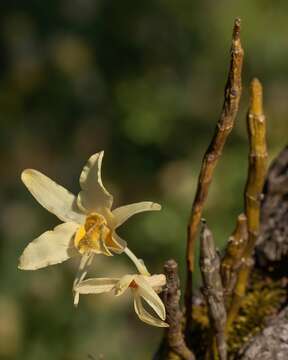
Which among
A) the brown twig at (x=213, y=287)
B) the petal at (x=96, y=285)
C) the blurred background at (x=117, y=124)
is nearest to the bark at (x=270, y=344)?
the brown twig at (x=213, y=287)

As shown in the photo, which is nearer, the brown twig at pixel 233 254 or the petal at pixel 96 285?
the petal at pixel 96 285

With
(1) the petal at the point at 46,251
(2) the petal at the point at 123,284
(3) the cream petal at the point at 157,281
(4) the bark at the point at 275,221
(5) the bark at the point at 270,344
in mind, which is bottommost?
(5) the bark at the point at 270,344

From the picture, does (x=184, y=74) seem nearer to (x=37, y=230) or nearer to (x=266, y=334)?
(x=37, y=230)

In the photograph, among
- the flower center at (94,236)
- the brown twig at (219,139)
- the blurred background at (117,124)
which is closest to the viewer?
the brown twig at (219,139)

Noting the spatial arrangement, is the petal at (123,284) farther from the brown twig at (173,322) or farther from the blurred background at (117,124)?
the blurred background at (117,124)

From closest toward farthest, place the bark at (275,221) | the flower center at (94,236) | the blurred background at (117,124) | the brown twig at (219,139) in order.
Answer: the brown twig at (219,139), the flower center at (94,236), the bark at (275,221), the blurred background at (117,124)

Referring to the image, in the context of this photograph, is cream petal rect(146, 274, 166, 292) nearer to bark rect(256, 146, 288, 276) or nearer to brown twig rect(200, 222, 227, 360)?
brown twig rect(200, 222, 227, 360)

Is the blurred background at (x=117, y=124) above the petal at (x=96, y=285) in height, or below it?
above
